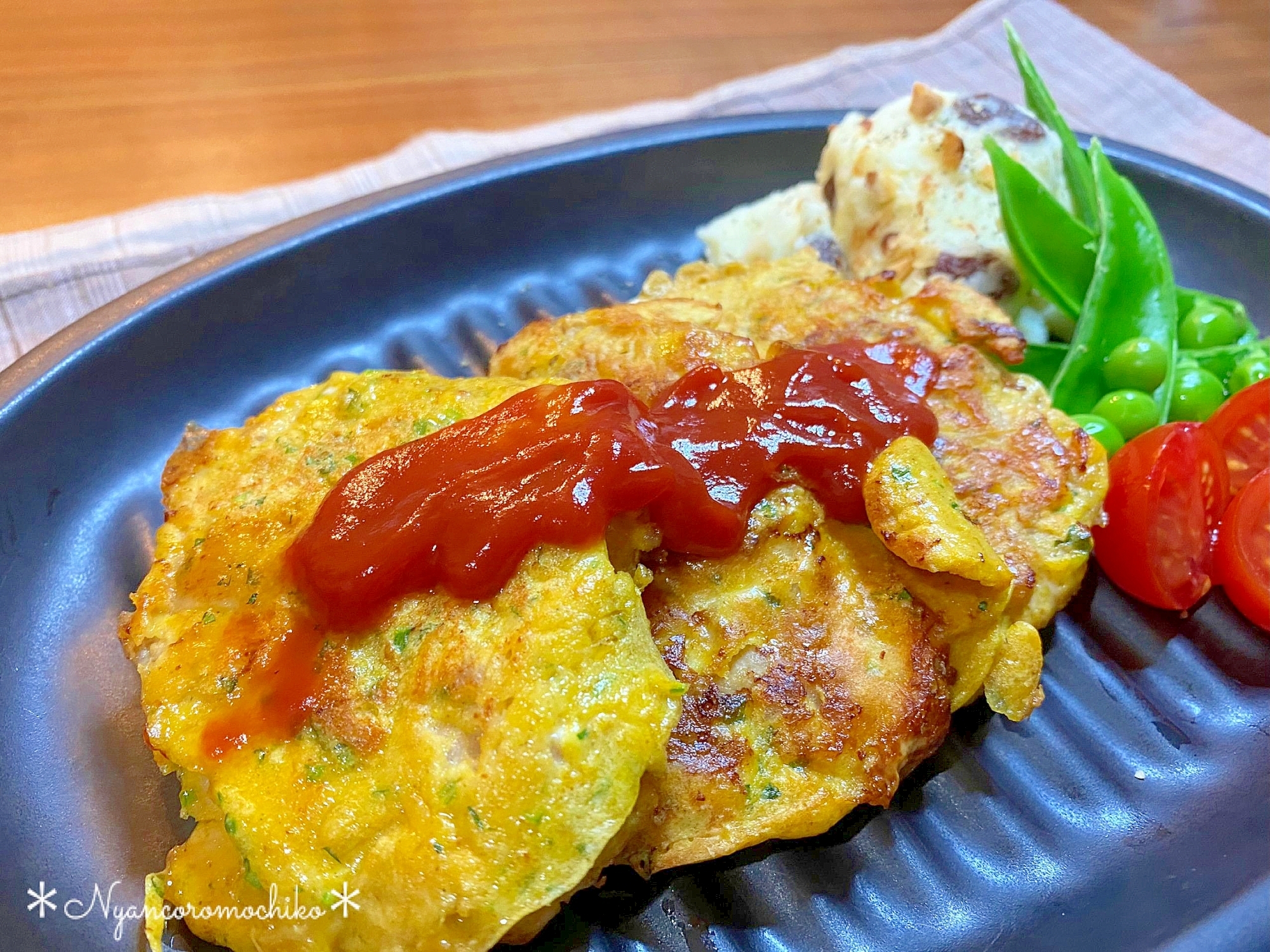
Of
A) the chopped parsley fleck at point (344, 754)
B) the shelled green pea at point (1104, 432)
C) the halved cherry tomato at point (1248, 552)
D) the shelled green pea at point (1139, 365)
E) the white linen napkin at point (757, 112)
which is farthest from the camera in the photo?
the white linen napkin at point (757, 112)

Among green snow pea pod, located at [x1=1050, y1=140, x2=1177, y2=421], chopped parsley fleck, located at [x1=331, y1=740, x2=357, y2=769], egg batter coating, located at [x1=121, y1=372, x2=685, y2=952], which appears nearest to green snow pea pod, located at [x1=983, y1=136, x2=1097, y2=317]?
green snow pea pod, located at [x1=1050, y1=140, x2=1177, y2=421]

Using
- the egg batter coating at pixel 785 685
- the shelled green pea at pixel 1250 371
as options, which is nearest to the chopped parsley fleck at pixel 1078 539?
the egg batter coating at pixel 785 685

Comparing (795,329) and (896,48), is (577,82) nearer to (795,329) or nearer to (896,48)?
(896,48)

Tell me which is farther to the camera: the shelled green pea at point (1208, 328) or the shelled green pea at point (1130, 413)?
the shelled green pea at point (1208, 328)

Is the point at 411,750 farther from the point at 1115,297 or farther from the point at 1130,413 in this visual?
the point at 1115,297

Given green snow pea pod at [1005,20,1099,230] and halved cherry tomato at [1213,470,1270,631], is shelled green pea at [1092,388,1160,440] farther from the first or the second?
green snow pea pod at [1005,20,1099,230]

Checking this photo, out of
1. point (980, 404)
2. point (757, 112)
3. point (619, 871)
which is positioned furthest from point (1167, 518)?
point (757, 112)

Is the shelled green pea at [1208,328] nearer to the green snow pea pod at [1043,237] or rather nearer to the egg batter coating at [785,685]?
the green snow pea pod at [1043,237]

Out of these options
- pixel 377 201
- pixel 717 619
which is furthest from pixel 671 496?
pixel 377 201
